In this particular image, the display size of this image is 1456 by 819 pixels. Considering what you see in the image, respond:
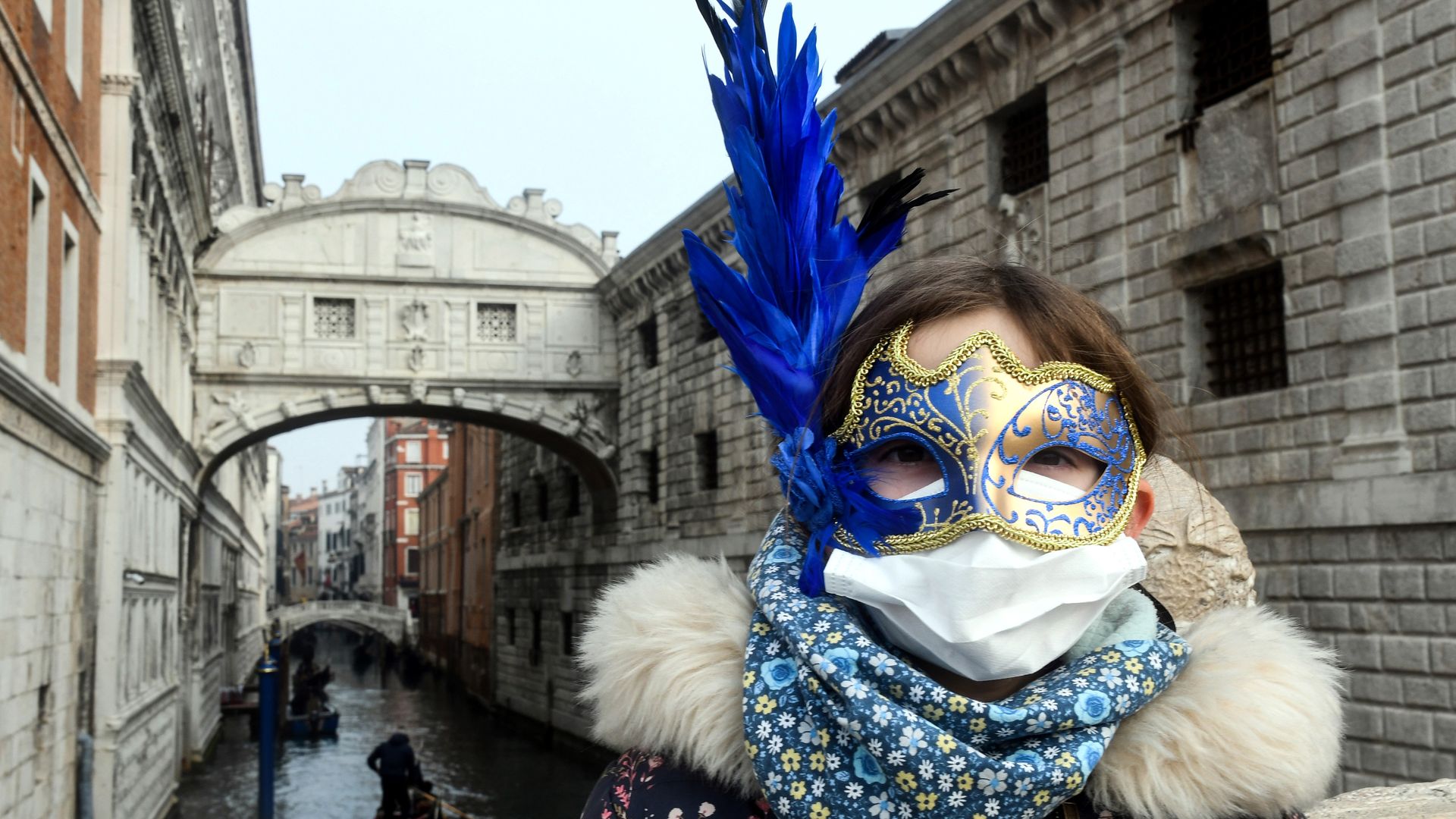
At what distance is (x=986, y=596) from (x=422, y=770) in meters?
24.0

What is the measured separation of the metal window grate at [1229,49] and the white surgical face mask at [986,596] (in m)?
9.92

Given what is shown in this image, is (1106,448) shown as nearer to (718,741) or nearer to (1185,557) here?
(718,741)

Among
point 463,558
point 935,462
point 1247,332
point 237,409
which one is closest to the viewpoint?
point 935,462

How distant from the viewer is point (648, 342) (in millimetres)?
24562

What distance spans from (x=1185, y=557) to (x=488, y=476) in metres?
35.4

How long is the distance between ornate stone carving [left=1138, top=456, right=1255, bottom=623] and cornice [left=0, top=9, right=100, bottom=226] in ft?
25.0

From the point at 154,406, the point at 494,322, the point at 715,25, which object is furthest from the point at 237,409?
the point at 715,25

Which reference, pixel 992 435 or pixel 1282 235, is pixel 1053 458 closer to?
pixel 992 435

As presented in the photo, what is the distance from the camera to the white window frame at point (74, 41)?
441 inches

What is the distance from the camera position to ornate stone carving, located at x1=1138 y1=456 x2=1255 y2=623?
12.5ft

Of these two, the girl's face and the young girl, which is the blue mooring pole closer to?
the young girl

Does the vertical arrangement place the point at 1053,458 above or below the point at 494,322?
below

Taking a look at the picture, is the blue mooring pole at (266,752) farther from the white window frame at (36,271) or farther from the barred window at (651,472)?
the white window frame at (36,271)

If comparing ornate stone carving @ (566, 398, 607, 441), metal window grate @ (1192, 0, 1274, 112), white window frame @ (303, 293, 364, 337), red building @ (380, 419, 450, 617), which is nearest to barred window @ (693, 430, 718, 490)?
ornate stone carving @ (566, 398, 607, 441)
